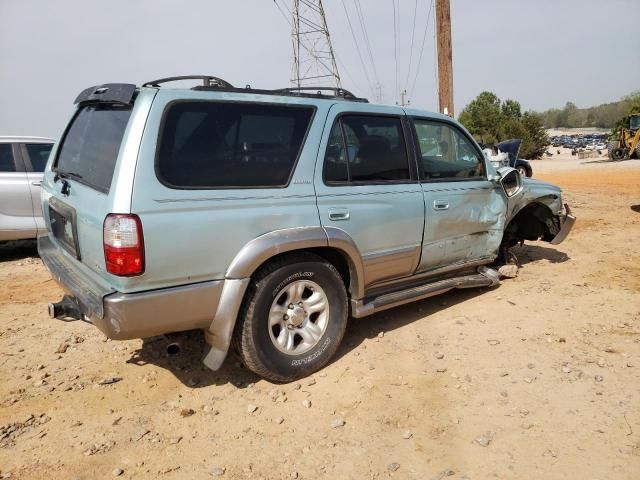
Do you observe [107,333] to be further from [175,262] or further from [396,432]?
[396,432]

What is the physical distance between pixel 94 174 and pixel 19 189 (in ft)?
14.3

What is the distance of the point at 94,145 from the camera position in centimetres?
309

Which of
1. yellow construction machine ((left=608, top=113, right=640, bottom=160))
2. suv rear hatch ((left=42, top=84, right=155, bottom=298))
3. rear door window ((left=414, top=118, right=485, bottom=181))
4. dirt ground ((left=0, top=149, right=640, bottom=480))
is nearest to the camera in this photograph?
dirt ground ((left=0, top=149, right=640, bottom=480))

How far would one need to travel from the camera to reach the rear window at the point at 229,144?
2.70 m

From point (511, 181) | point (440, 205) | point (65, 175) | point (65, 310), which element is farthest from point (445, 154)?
point (65, 310)

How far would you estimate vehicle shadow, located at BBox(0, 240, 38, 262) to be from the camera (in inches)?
273

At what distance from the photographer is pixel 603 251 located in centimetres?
632

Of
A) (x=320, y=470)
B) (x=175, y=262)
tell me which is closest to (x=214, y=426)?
(x=320, y=470)

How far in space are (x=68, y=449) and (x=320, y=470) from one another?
1.41 m

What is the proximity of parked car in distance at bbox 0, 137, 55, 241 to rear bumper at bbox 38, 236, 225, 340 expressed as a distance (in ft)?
14.0

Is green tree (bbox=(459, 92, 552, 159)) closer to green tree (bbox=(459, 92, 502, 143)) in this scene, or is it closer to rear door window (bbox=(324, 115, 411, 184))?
green tree (bbox=(459, 92, 502, 143))

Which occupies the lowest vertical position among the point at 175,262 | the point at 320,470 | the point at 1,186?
the point at 320,470

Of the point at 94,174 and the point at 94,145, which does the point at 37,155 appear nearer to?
the point at 94,145

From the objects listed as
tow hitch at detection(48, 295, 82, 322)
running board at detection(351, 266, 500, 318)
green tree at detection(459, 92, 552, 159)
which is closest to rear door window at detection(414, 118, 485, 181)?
running board at detection(351, 266, 500, 318)
